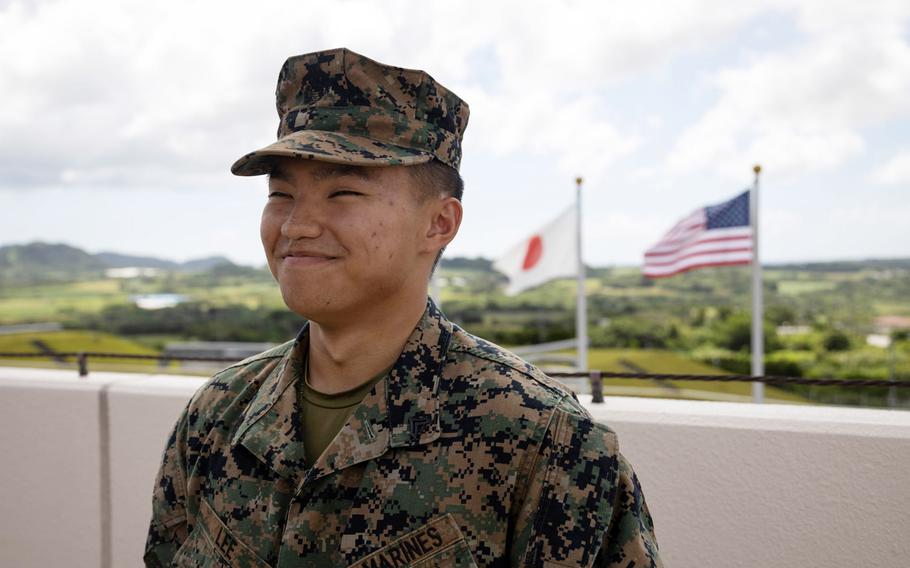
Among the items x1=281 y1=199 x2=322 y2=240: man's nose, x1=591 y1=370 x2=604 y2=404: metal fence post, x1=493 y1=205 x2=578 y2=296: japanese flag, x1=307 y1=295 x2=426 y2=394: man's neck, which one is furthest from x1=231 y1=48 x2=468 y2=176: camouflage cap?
x1=493 y1=205 x2=578 y2=296: japanese flag

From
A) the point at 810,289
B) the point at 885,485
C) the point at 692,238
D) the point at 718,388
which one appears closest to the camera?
the point at 885,485

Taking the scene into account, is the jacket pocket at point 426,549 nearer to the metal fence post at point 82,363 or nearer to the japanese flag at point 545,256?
the metal fence post at point 82,363

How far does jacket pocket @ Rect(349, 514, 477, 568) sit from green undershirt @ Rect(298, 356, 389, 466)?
0.71ft

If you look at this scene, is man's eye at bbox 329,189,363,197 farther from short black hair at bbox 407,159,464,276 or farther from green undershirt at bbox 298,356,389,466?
green undershirt at bbox 298,356,389,466

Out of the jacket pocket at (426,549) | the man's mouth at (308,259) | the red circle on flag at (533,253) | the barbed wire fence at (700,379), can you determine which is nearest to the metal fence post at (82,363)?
the barbed wire fence at (700,379)

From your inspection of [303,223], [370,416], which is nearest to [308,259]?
[303,223]

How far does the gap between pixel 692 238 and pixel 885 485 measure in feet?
28.1

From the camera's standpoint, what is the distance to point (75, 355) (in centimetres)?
315

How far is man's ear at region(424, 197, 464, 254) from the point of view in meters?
1.38

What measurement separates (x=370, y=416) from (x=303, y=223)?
1.20 feet

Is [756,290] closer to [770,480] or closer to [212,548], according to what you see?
[770,480]

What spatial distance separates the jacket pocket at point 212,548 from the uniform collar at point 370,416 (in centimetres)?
15

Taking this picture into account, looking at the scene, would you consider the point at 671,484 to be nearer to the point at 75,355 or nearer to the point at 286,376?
the point at 286,376

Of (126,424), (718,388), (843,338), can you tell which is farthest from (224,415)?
(843,338)
